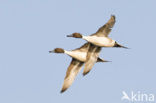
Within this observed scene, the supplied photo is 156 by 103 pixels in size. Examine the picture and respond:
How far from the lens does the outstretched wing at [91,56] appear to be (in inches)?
2184

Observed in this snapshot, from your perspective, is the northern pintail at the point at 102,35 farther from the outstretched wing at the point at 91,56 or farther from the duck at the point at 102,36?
the outstretched wing at the point at 91,56

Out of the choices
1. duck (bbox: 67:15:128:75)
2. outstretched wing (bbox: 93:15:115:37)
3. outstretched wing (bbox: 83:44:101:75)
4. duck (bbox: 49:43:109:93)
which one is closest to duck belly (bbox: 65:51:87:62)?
duck (bbox: 49:43:109:93)

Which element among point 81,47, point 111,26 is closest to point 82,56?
point 81,47

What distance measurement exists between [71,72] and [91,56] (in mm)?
3121

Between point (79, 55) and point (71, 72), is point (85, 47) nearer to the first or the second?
point (79, 55)

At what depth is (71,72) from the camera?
191ft

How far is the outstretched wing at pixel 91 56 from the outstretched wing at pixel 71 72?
2.40 m

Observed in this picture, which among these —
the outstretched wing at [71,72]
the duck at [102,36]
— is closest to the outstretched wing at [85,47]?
the outstretched wing at [71,72]

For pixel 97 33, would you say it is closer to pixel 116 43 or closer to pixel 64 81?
pixel 116 43

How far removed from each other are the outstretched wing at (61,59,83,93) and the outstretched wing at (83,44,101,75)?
94.6 inches

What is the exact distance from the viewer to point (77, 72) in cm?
5834

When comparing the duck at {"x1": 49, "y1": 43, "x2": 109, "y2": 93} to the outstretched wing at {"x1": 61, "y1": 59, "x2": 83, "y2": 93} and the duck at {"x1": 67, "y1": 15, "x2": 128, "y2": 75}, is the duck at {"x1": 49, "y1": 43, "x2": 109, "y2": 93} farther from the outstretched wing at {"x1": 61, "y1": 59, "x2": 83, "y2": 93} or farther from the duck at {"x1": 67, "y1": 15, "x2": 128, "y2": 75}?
the duck at {"x1": 67, "y1": 15, "x2": 128, "y2": 75}

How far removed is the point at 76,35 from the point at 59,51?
3191mm

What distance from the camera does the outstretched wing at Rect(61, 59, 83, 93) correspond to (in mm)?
58219
